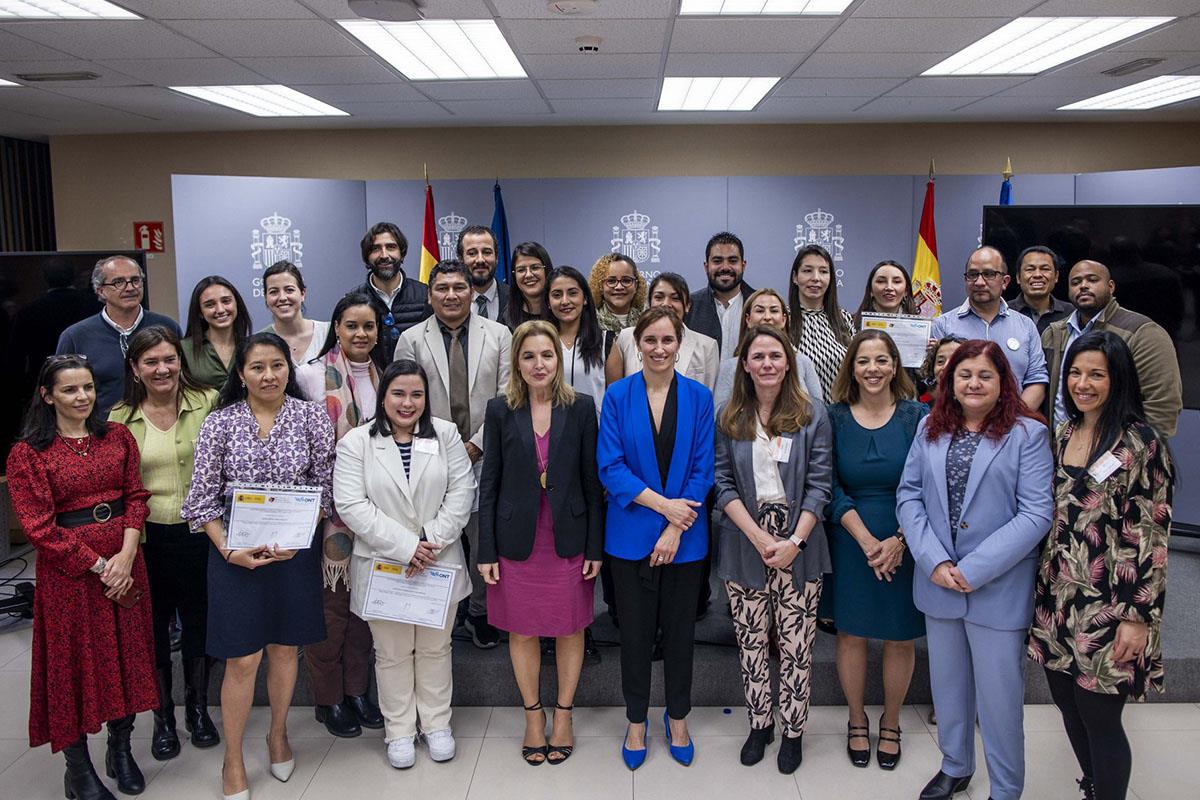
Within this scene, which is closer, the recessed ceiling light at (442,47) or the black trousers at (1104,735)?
the black trousers at (1104,735)

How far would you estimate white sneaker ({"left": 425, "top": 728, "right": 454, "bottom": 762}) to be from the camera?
3141mm

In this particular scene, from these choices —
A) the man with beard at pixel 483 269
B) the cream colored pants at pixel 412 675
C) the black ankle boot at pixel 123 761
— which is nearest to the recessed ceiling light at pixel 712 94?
the man with beard at pixel 483 269

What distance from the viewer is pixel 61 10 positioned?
3.96 meters

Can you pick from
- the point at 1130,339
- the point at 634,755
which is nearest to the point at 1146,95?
the point at 1130,339

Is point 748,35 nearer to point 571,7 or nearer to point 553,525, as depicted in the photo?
point 571,7

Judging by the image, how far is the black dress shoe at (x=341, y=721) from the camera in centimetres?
333

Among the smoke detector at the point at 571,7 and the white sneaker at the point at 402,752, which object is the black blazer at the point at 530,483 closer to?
the white sneaker at the point at 402,752

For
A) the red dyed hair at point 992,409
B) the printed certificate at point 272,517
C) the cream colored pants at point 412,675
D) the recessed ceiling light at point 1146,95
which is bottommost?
the cream colored pants at point 412,675

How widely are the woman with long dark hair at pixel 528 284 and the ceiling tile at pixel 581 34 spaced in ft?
4.37

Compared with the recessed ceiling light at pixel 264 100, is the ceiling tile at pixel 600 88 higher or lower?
lower

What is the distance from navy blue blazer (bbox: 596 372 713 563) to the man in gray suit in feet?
2.20

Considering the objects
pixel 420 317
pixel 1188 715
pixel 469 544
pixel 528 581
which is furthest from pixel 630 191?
pixel 1188 715

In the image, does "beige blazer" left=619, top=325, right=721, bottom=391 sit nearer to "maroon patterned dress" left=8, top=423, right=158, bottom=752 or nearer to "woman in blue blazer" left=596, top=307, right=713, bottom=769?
"woman in blue blazer" left=596, top=307, right=713, bottom=769

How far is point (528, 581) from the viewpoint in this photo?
3.03 m
